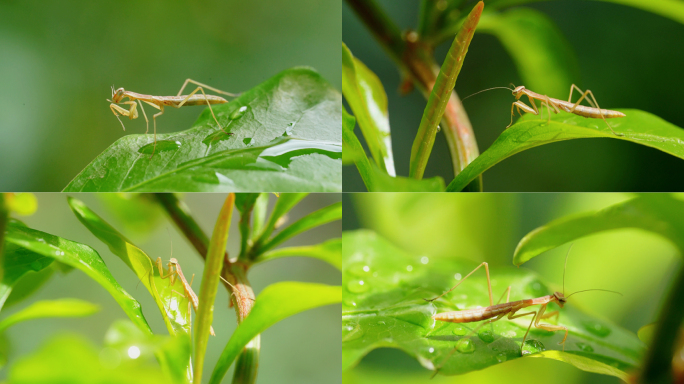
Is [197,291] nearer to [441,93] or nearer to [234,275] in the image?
[234,275]

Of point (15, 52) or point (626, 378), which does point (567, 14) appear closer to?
point (626, 378)

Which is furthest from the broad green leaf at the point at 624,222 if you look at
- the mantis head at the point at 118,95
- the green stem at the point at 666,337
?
the mantis head at the point at 118,95

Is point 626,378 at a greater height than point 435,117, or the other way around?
point 435,117

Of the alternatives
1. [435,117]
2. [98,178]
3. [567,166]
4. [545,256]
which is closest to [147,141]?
[98,178]

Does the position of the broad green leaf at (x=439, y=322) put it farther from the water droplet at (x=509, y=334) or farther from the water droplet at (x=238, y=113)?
the water droplet at (x=238, y=113)

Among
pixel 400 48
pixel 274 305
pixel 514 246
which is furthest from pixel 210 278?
pixel 514 246

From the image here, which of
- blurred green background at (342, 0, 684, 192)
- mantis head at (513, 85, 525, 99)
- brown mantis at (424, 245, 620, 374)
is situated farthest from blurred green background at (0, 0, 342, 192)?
brown mantis at (424, 245, 620, 374)
